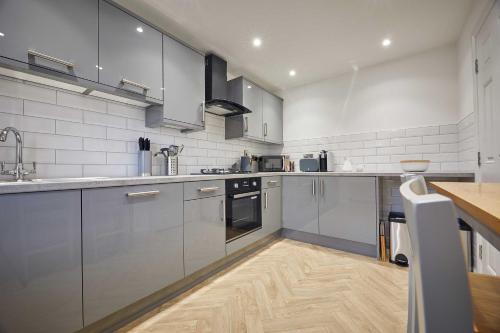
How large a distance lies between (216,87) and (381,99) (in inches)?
84.9

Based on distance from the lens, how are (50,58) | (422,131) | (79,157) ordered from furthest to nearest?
(422,131)
(79,157)
(50,58)

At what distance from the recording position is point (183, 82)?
83.4 inches

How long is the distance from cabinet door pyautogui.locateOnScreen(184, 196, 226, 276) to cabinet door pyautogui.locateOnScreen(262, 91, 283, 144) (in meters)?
1.66

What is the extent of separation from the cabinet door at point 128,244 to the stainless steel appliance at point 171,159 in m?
0.52

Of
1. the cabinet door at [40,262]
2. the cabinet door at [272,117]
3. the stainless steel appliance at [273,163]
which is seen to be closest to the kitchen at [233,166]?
the cabinet door at [40,262]

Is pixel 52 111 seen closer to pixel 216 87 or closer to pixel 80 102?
pixel 80 102

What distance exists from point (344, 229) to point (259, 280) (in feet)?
3.93

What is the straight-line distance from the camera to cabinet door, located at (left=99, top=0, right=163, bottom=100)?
1.54 meters

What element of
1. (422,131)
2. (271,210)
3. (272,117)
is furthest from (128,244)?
(422,131)

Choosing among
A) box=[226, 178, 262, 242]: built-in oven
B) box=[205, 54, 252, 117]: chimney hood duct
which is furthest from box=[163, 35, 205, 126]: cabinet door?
box=[226, 178, 262, 242]: built-in oven

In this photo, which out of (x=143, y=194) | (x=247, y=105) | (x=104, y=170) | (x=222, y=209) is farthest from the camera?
(x=247, y=105)

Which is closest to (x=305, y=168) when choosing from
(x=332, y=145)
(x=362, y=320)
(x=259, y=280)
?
(x=332, y=145)

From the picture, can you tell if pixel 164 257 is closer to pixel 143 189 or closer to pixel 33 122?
pixel 143 189

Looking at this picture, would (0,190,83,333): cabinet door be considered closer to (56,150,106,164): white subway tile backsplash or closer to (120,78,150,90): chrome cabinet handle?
(56,150,106,164): white subway tile backsplash
